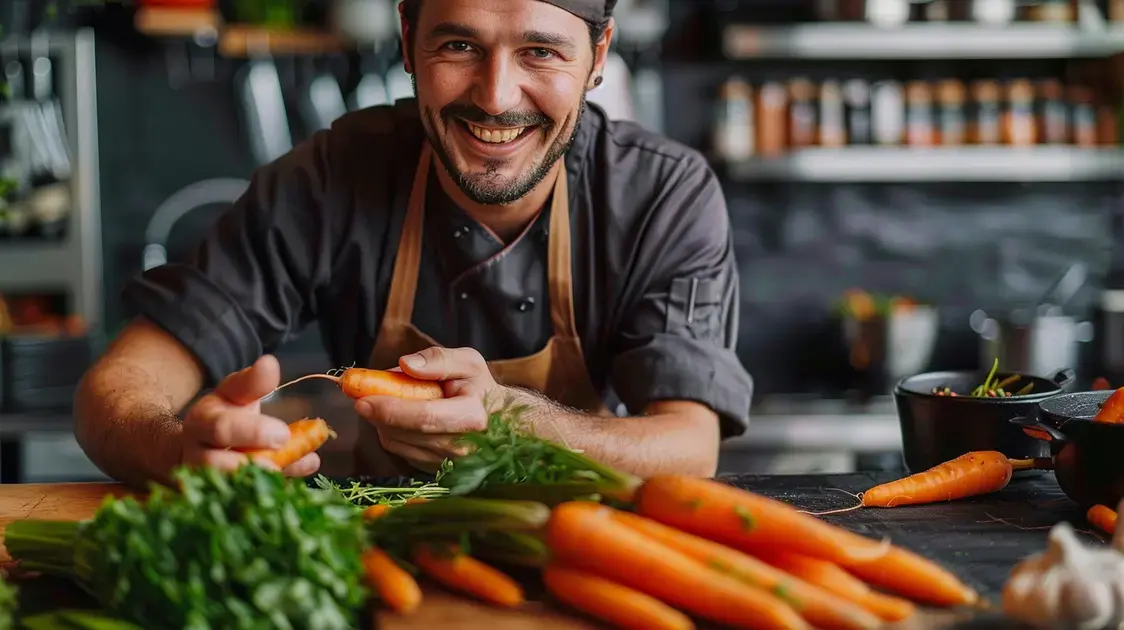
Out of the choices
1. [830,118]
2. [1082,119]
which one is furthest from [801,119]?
[1082,119]

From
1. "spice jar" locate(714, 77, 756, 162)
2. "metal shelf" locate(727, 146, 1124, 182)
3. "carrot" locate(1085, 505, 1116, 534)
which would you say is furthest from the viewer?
"spice jar" locate(714, 77, 756, 162)

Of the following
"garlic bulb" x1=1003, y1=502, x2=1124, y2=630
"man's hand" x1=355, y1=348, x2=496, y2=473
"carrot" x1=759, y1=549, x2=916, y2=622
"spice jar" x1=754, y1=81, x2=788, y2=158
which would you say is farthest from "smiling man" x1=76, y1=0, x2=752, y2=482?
"spice jar" x1=754, y1=81, x2=788, y2=158

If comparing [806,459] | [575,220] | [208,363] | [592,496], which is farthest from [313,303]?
[806,459]

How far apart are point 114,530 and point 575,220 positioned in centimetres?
Answer: 133

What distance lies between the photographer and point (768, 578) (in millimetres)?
1232

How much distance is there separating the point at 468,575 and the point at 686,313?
3.38 feet

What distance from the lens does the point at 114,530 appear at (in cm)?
115

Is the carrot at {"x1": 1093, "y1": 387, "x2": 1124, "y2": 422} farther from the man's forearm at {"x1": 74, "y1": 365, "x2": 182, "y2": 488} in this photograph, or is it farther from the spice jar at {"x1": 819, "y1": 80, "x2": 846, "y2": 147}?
the spice jar at {"x1": 819, "y1": 80, "x2": 846, "y2": 147}

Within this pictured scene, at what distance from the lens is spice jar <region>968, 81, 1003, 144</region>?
4.14 m

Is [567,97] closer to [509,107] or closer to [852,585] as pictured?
[509,107]

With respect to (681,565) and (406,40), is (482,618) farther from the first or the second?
(406,40)

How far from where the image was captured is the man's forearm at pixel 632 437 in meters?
1.86

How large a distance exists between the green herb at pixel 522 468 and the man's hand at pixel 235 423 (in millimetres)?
225

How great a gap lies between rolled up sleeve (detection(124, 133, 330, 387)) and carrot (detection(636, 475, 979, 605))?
3.64 feet
